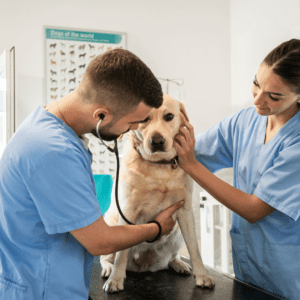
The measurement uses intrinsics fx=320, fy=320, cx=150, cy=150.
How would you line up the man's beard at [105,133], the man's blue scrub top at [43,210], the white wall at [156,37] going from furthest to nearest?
the white wall at [156,37]
the man's beard at [105,133]
the man's blue scrub top at [43,210]

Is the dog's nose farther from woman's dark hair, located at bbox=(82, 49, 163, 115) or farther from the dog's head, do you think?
woman's dark hair, located at bbox=(82, 49, 163, 115)

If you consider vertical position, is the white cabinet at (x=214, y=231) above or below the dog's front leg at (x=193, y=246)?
below

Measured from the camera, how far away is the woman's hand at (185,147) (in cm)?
118

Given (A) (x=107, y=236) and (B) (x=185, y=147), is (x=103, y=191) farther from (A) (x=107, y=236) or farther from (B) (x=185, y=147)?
(A) (x=107, y=236)

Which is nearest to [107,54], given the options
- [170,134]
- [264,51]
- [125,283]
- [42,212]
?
[42,212]

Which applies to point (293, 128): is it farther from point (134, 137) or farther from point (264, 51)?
point (264, 51)

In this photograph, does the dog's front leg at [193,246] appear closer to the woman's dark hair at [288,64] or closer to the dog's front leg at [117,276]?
the dog's front leg at [117,276]

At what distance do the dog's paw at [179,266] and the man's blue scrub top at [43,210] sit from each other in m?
0.58

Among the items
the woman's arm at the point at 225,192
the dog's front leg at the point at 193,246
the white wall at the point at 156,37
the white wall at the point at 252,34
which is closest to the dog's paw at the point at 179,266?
the dog's front leg at the point at 193,246

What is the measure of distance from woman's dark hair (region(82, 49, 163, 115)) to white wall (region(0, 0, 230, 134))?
8.45 feet

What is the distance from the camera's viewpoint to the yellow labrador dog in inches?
48.9

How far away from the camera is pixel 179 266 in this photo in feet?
4.32

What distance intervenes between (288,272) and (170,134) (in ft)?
2.12

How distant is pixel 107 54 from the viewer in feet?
2.71
